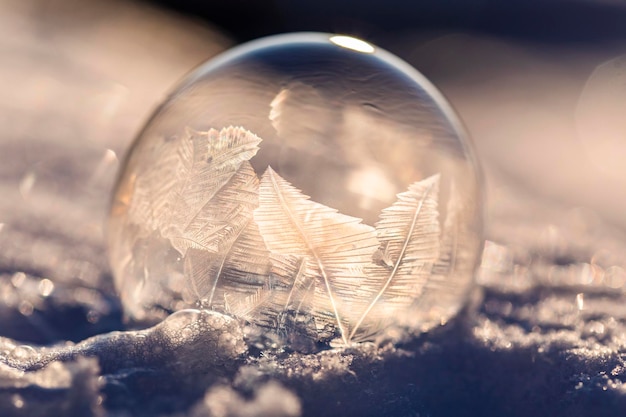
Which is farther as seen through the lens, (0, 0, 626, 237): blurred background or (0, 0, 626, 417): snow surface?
(0, 0, 626, 237): blurred background

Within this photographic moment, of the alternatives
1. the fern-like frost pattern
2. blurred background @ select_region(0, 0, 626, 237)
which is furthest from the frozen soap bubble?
blurred background @ select_region(0, 0, 626, 237)

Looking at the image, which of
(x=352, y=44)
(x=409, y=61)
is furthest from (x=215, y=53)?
(x=352, y=44)

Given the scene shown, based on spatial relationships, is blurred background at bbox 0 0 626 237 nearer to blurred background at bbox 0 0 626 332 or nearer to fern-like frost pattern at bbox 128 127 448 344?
blurred background at bbox 0 0 626 332

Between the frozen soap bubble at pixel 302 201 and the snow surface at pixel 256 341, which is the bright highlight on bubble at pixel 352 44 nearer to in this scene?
the frozen soap bubble at pixel 302 201

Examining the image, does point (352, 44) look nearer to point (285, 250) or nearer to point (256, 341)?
point (285, 250)

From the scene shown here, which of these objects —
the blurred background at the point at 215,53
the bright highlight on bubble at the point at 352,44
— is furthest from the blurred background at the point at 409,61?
the bright highlight on bubble at the point at 352,44

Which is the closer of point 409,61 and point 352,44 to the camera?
point 352,44
